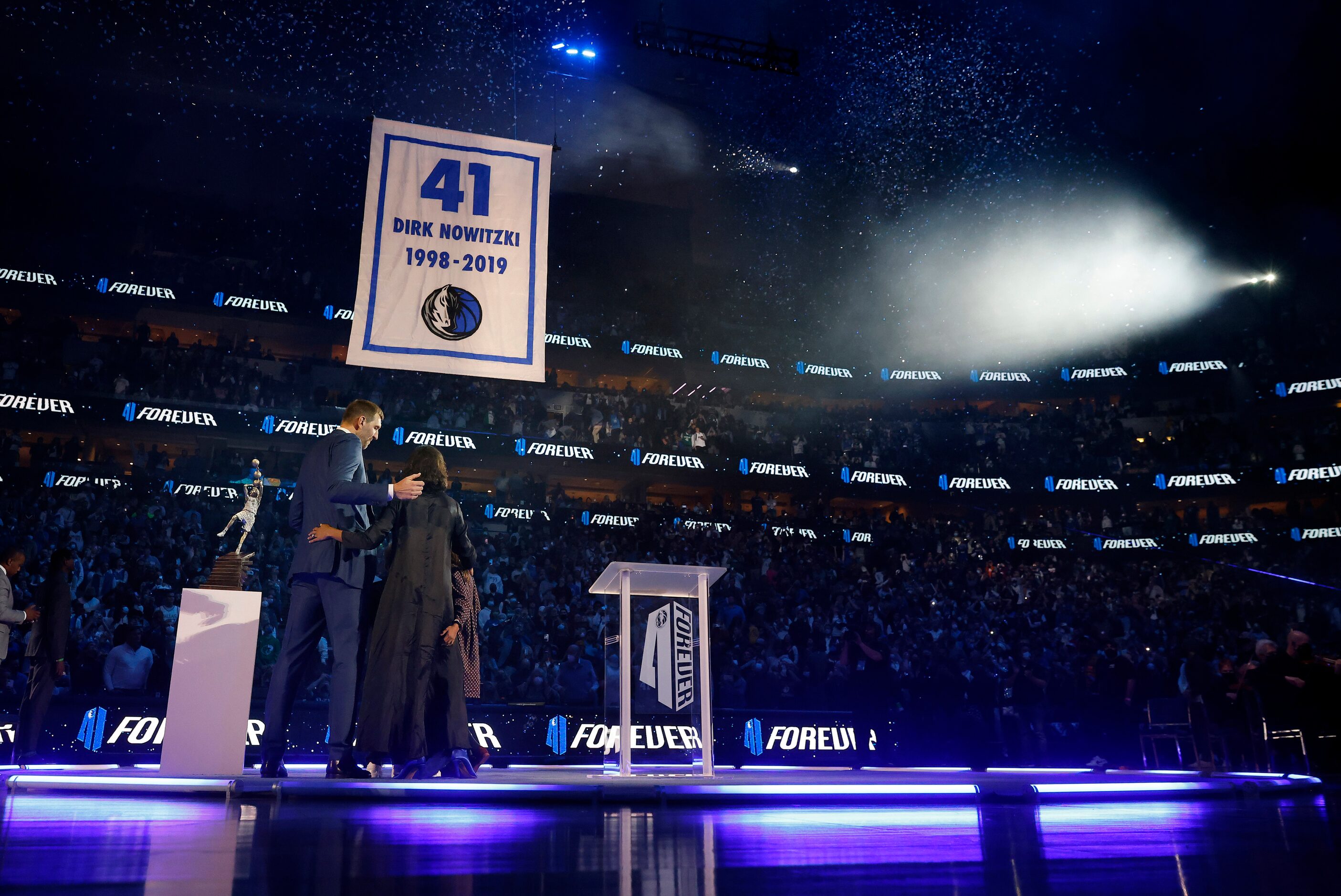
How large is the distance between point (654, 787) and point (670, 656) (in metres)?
1.03

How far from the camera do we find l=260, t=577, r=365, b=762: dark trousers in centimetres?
389

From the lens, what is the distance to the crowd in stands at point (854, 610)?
8398 millimetres

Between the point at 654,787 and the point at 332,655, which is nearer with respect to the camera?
the point at 654,787

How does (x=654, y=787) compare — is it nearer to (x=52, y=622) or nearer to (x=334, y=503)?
(x=334, y=503)

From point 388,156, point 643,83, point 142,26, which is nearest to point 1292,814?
point 388,156

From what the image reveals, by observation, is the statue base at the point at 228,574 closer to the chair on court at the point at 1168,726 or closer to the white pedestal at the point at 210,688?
the white pedestal at the point at 210,688

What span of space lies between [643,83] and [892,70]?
4046 mm

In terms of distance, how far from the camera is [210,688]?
152 inches

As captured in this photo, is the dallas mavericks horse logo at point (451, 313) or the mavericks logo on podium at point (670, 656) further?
the dallas mavericks horse logo at point (451, 313)

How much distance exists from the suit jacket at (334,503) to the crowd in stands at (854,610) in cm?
Result: 408

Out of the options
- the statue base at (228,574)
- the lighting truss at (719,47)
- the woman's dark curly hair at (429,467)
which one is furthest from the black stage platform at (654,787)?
the lighting truss at (719,47)

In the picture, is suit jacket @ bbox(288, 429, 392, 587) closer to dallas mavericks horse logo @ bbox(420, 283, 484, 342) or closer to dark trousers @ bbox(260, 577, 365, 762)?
dark trousers @ bbox(260, 577, 365, 762)

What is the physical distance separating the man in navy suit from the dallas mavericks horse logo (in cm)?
149

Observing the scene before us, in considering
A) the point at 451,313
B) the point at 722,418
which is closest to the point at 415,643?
the point at 451,313
